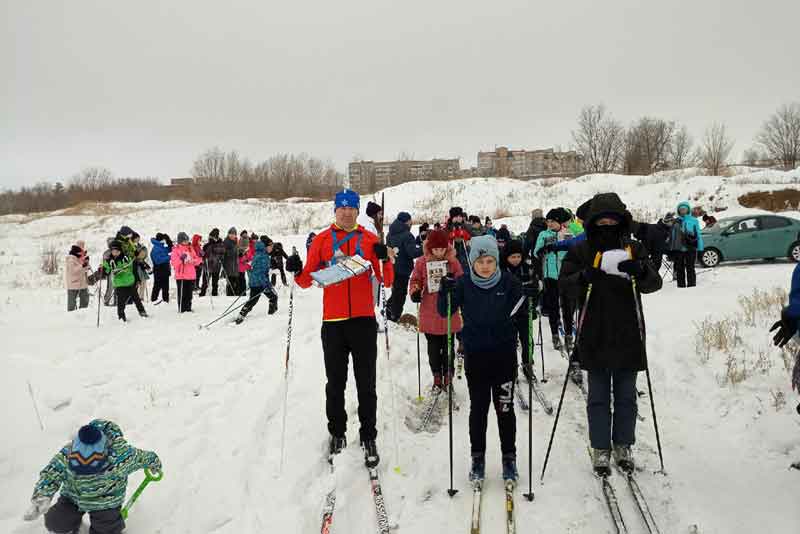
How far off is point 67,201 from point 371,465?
73474 mm

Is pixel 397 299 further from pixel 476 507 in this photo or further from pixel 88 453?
pixel 88 453

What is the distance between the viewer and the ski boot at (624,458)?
3.71 metres

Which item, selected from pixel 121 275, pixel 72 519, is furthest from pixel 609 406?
pixel 121 275

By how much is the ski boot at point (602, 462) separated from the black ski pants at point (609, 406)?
40 millimetres

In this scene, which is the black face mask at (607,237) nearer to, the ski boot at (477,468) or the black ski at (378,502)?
the ski boot at (477,468)

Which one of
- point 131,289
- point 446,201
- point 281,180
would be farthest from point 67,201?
point 131,289

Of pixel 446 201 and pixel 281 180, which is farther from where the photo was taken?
pixel 281 180

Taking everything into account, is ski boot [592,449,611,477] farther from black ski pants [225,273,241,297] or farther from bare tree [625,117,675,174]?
bare tree [625,117,675,174]

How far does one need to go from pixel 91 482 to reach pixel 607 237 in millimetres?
4276

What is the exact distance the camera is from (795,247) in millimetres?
13727

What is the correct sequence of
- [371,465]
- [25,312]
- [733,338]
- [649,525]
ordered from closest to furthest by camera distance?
[649,525]
[371,465]
[733,338]
[25,312]

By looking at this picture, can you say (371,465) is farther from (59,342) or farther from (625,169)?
(625,169)

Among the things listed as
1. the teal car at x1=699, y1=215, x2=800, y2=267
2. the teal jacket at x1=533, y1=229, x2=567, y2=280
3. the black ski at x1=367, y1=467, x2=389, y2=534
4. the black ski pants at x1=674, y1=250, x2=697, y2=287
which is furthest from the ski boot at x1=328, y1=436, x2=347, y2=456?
the teal car at x1=699, y1=215, x2=800, y2=267

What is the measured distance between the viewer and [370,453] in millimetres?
4172
